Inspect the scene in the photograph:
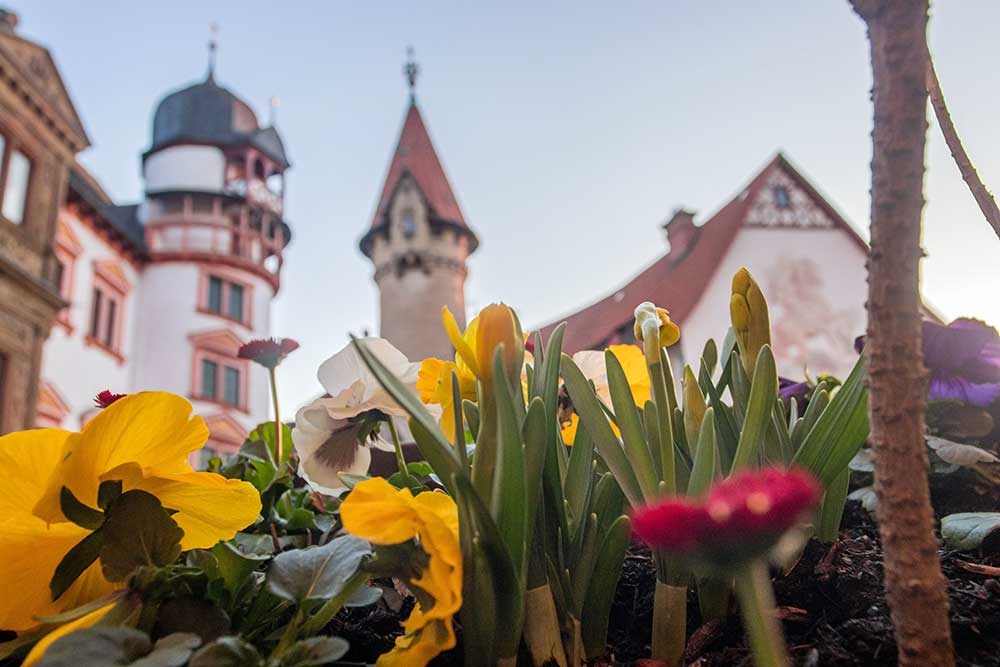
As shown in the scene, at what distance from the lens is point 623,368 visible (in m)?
0.71

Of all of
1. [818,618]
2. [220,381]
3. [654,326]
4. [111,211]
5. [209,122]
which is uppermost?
[209,122]

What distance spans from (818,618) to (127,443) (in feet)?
1.67

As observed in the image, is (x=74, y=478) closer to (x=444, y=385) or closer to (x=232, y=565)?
(x=232, y=565)

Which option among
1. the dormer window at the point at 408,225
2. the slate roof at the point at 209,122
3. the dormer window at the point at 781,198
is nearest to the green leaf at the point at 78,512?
the dormer window at the point at 781,198

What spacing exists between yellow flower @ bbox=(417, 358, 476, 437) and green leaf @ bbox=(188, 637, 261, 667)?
0.25m

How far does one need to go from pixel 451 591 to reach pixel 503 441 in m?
0.10

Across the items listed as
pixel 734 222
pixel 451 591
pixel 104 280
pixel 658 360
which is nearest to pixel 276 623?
Result: pixel 451 591

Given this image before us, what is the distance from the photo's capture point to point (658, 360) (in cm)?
55

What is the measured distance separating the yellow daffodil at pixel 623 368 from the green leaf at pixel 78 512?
0.39 metres

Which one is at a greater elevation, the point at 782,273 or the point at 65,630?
the point at 782,273

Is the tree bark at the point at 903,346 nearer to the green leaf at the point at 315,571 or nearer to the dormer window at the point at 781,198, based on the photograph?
the green leaf at the point at 315,571

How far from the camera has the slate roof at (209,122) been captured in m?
16.4

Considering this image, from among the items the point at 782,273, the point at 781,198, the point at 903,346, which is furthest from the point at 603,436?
the point at 781,198

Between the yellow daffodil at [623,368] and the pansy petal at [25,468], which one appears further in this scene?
the yellow daffodil at [623,368]
